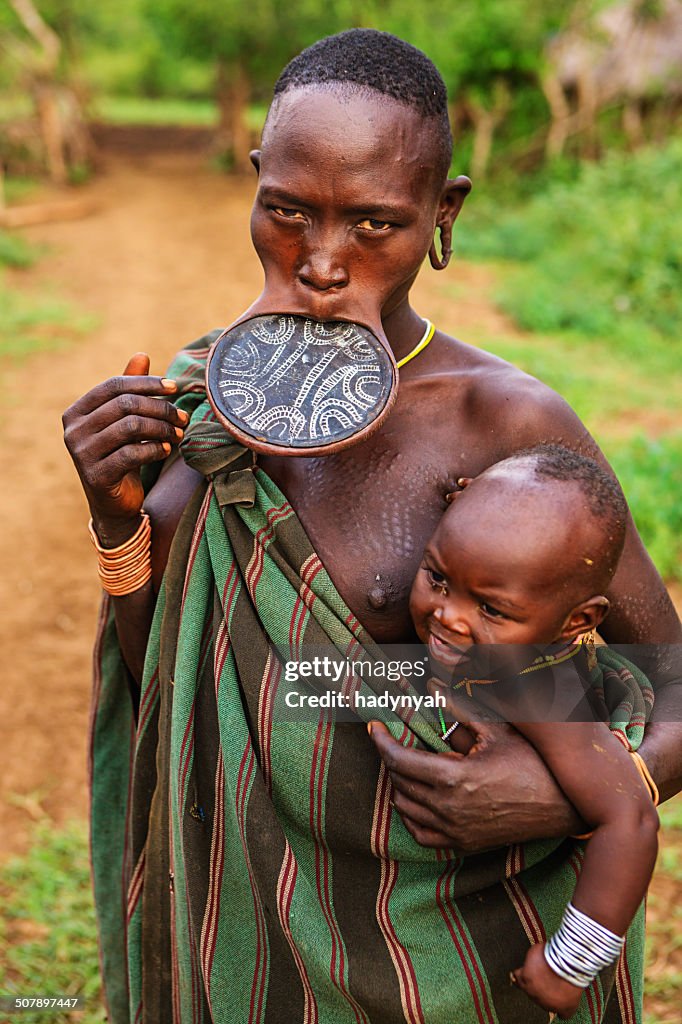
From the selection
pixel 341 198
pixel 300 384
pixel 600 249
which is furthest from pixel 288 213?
pixel 600 249

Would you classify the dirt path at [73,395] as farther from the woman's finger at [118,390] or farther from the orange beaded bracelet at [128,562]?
the woman's finger at [118,390]

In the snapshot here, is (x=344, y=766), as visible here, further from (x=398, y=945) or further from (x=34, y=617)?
(x=34, y=617)

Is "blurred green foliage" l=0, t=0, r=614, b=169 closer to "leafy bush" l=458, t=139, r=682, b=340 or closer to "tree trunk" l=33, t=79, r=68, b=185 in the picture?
"tree trunk" l=33, t=79, r=68, b=185

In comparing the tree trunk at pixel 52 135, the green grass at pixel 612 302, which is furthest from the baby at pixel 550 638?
→ the tree trunk at pixel 52 135

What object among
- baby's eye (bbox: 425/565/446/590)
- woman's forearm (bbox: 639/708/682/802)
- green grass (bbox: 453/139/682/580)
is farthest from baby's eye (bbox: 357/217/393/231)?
green grass (bbox: 453/139/682/580)

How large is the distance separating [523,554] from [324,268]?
48 cm

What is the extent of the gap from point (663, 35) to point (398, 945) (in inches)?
495

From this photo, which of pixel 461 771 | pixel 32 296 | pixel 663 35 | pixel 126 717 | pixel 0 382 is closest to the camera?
pixel 461 771

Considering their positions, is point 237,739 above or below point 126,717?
above

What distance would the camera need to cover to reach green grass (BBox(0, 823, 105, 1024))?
246 cm

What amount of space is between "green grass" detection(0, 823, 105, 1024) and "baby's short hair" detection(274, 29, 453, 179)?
7.01 ft

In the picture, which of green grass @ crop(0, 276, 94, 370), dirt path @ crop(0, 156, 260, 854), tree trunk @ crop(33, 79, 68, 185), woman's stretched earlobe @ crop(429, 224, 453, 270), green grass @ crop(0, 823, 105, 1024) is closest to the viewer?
woman's stretched earlobe @ crop(429, 224, 453, 270)

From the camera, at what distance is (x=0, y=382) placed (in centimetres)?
677

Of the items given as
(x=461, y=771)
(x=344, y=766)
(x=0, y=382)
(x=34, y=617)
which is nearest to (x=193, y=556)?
(x=344, y=766)
